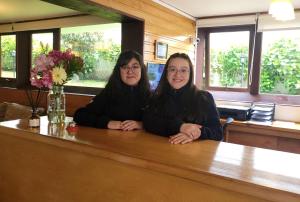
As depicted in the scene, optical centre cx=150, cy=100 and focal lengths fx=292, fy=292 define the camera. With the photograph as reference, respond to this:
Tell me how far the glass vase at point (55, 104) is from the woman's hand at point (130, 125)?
38 cm

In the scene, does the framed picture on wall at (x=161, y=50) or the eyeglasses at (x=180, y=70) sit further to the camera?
the framed picture on wall at (x=161, y=50)

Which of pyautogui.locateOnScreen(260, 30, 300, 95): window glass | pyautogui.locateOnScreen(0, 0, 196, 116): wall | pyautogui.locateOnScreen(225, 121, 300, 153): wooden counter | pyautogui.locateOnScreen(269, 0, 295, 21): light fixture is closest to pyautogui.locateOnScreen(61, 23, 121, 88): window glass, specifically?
pyautogui.locateOnScreen(0, 0, 196, 116): wall

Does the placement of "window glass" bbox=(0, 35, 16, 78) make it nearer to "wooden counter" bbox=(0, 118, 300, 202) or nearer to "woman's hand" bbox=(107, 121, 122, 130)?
"wooden counter" bbox=(0, 118, 300, 202)

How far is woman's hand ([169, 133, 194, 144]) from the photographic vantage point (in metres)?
1.37

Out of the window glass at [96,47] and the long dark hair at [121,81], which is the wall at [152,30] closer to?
the window glass at [96,47]

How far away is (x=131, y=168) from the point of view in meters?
1.19

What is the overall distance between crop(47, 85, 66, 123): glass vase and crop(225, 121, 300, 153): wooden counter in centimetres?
256

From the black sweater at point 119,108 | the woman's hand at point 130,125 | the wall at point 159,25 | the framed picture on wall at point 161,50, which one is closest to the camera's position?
the woman's hand at point 130,125

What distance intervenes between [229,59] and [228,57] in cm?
4

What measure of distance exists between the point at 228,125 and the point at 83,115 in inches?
96.0

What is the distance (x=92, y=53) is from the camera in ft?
15.1

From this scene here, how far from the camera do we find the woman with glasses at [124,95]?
1782 mm

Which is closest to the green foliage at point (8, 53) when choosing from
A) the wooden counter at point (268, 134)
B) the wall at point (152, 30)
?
the wall at point (152, 30)

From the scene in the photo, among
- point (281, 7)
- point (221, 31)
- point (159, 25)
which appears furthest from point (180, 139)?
point (221, 31)
